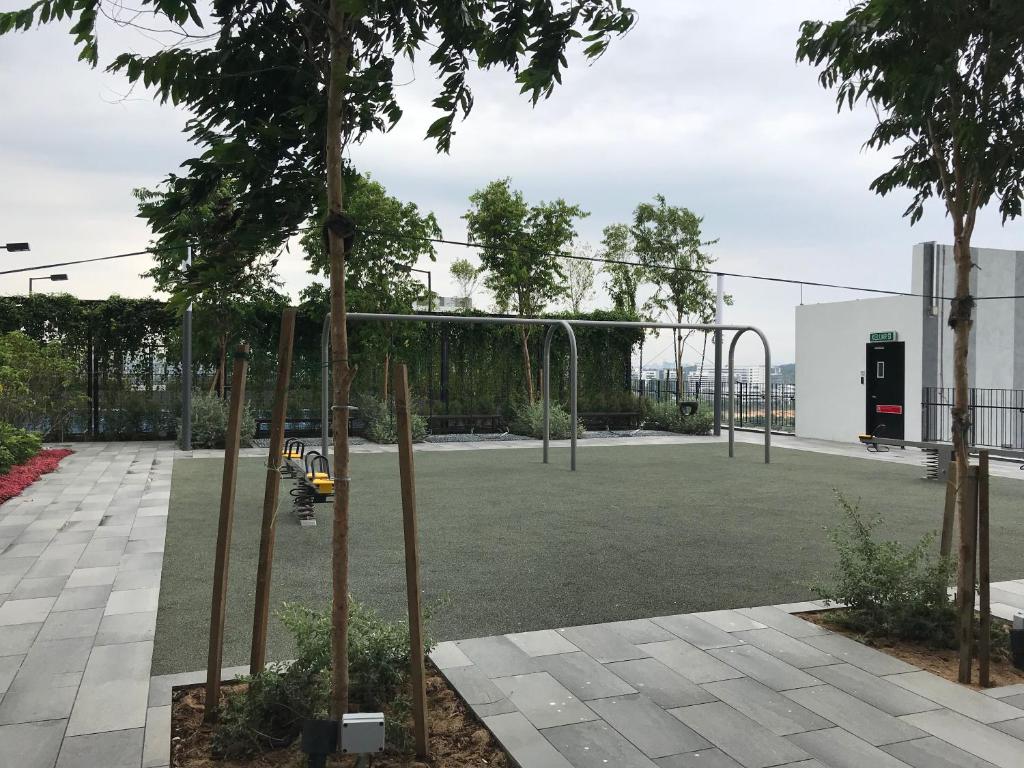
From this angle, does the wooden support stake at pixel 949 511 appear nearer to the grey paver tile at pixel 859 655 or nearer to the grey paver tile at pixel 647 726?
the grey paver tile at pixel 859 655

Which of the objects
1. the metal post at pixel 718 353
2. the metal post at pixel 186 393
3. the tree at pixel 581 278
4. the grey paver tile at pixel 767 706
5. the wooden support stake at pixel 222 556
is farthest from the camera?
the tree at pixel 581 278

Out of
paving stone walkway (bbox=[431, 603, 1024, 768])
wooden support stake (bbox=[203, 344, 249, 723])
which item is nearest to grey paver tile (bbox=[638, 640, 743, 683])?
paving stone walkway (bbox=[431, 603, 1024, 768])

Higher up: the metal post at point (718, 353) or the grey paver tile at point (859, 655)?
the metal post at point (718, 353)

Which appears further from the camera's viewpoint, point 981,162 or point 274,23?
point 981,162

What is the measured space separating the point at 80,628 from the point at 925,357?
12.7m

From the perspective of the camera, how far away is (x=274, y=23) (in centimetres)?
216

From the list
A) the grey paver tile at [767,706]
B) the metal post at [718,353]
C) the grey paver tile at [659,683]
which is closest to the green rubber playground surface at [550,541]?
the grey paver tile at [659,683]

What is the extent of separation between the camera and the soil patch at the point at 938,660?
3.34 m

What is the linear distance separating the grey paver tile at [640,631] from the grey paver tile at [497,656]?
21.8 inches

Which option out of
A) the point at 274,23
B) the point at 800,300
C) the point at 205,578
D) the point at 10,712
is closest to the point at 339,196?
the point at 274,23

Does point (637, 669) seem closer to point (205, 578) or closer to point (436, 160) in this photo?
point (436, 160)

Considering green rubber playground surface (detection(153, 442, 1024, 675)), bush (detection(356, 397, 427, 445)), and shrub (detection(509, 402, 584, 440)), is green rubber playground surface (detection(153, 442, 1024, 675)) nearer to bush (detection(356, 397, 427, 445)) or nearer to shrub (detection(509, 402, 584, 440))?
bush (detection(356, 397, 427, 445))

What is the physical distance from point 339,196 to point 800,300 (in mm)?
14592

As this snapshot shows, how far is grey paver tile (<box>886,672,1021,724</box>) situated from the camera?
9.69 ft
